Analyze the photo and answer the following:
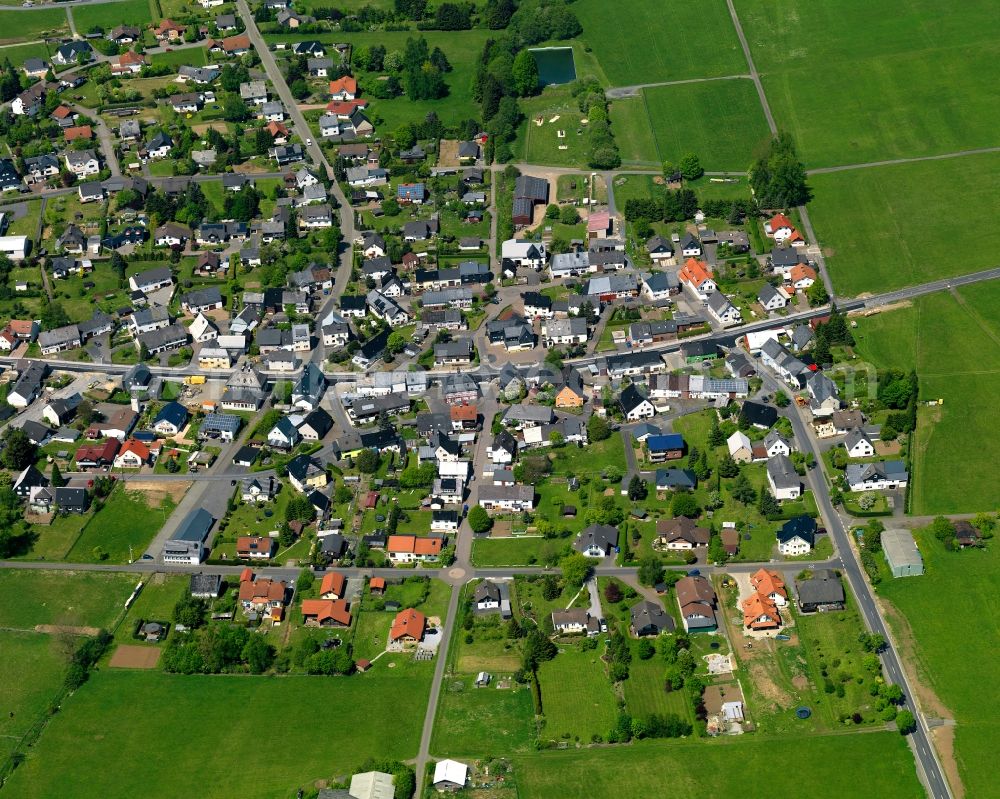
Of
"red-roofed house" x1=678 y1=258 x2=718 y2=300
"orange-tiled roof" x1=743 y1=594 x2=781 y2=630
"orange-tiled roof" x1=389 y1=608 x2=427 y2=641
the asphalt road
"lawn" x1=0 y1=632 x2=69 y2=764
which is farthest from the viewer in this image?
"red-roofed house" x1=678 y1=258 x2=718 y2=300

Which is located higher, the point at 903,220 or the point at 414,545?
the point at 414,545

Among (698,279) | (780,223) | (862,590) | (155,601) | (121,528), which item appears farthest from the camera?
(780,223)

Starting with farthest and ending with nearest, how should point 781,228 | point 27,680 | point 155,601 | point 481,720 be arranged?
point 781,228, point 155,601, point 27,680, point 481,720

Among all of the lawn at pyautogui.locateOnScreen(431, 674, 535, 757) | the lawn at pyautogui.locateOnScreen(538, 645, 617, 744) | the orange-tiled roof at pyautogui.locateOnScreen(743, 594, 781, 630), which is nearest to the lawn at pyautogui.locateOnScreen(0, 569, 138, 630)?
the lawn at pyautogui.locateOnScreen(431, 674, 535, 757)

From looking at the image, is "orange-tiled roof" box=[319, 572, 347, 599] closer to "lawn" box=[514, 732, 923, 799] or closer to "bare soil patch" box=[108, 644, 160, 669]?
"bare soil patch" box=[108, 644, 160, 669]

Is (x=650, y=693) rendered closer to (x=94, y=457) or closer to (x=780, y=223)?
(x=94, y=457)

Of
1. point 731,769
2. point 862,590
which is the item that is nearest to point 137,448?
point 731,769

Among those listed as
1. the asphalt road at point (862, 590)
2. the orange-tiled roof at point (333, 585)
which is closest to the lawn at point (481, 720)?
the orange-tiled roof at point (333, 585)
